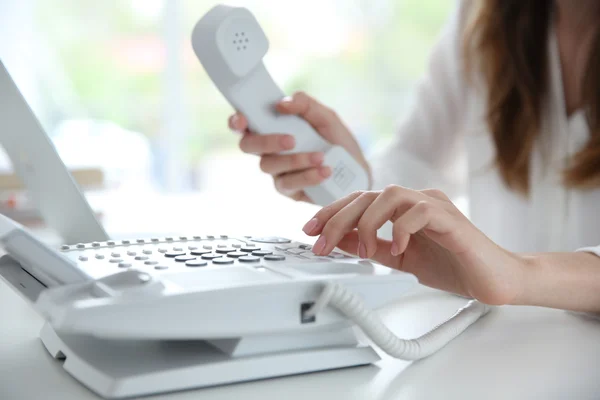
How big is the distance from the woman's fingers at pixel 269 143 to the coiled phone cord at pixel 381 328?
36cm

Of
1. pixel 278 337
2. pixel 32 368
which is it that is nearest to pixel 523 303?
pixel 278 337

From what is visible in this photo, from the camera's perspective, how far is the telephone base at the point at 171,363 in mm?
381

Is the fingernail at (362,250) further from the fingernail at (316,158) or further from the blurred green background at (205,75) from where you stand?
the blurred green background at (205,75)

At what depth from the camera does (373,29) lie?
4.04 metres

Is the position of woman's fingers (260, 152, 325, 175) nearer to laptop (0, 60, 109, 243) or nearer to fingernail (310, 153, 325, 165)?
fingernail (310, 153, 325, 165)

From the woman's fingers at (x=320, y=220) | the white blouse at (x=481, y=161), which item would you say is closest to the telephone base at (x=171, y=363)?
the woman's fingers at (x=320, y=220)

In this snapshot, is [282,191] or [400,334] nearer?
[400,334]

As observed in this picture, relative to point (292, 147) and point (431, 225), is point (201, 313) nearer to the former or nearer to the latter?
point (431, 225)

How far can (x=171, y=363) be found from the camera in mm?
402

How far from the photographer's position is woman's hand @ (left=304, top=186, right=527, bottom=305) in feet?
1.63

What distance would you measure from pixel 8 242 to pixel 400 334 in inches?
11.3

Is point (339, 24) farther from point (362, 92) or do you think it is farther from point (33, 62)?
point (33, 62)

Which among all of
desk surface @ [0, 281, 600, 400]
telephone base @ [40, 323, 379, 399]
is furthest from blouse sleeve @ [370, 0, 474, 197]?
telephone base @ [40, 323, 379, 399]

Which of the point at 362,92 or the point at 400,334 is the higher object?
the point at 362,92
